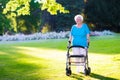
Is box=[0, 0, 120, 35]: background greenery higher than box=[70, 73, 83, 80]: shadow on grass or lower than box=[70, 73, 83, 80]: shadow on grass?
higher

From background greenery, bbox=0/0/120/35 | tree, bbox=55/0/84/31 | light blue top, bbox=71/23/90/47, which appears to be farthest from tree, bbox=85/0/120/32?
light blue top, bbox=71/23/90/47

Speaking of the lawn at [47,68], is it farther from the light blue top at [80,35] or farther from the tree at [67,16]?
the tree at [67,16]

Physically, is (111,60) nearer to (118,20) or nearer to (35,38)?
(35,38)

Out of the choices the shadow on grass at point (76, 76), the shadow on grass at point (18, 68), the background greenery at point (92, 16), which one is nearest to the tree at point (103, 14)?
the background greenery at point (92, 16)

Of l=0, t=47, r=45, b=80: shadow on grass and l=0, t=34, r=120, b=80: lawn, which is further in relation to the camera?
l=0, t=47, r=45, b=80: shadow on grass

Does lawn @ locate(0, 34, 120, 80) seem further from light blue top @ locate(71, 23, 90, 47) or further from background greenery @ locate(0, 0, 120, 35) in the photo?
background greenery @ locate(0, 0, 120, 35)

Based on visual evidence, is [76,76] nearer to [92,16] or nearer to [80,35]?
[80,35]

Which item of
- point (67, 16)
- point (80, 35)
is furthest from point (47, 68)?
point (67, 16)

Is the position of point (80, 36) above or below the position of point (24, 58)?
above

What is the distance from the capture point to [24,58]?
704 inches

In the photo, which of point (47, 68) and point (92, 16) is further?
point (92, 16)

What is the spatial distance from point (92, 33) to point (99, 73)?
21710 mm

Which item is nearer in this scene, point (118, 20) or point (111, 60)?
point (111, 60)

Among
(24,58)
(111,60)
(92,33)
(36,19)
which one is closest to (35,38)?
(92,33)
